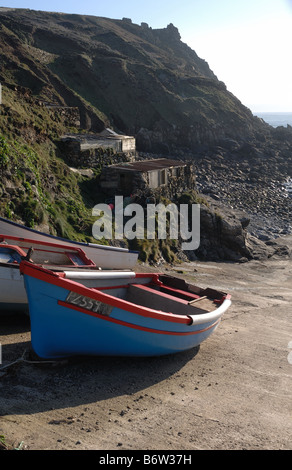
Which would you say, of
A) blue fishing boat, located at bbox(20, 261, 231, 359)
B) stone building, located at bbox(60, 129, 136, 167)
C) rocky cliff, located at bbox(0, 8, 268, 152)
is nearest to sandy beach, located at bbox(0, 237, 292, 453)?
blue fishing boat, located at bbox(20, 261, 231, 359)

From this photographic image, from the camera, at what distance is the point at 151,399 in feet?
25.7

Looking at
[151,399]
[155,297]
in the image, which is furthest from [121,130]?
[151,399]

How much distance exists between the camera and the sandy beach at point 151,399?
258 inches

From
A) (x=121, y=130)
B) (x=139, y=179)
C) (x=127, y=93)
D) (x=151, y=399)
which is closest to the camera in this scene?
(x=151, y=399)

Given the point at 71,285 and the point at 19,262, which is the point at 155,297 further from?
the point at 19,262

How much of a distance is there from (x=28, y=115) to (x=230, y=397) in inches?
872

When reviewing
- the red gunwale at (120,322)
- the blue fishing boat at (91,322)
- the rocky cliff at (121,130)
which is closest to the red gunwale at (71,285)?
the blue fishing boat at (91,322)

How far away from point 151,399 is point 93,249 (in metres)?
7.84

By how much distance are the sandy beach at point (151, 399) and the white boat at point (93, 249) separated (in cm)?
373

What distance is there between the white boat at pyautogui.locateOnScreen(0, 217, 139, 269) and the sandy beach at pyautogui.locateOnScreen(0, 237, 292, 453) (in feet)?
12.3

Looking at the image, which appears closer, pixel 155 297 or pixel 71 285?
pixel 71 285

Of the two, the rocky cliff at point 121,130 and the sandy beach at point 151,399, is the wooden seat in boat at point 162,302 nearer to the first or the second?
the sandy beach at point 151,399
